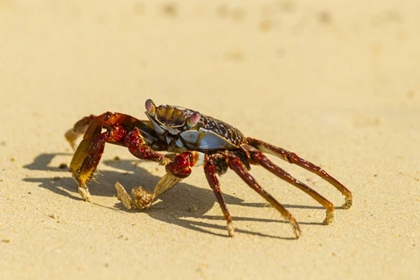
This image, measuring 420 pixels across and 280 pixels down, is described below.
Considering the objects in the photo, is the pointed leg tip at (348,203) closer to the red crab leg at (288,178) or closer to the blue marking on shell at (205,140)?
the red crab leg at (288,178)

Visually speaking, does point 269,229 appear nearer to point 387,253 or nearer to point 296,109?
point 387,253

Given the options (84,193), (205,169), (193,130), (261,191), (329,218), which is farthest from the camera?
(84,193)

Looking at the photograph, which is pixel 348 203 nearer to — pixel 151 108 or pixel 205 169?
pixel 205 169

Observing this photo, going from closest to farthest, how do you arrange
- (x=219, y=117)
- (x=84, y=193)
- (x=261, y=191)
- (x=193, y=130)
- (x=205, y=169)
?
1. (x=261, y=191)
2. (x=205, y=169)
3. (x=193, y=130)
4. (x=84, y=193)
5. (x=219, y=117)

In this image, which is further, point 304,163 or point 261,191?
point 304,163

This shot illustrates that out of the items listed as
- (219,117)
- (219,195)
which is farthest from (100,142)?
(219,117)

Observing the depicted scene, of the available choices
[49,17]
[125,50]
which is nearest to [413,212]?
[125,50]
